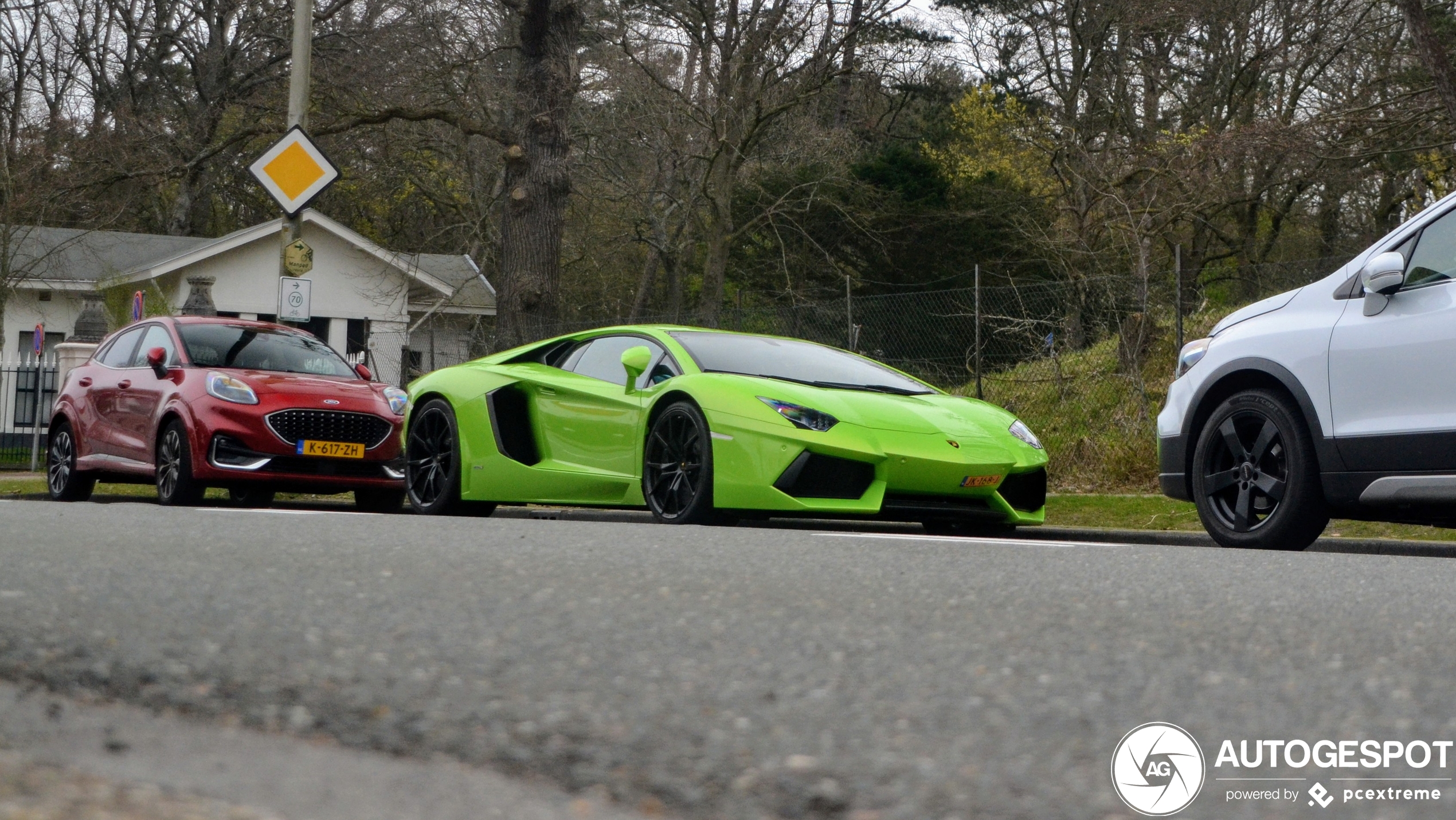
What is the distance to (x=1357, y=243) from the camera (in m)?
30.6

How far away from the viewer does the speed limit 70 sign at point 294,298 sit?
1391 centimetres

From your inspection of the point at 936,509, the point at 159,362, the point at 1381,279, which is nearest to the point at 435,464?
the point at 159,362

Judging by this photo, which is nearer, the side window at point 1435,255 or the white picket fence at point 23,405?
the side window at point 1435,255

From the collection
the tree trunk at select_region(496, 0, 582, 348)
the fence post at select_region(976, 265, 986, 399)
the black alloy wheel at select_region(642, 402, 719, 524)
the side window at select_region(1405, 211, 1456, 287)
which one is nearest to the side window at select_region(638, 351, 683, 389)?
the black alloy wheel at select_region(642, 402, 719, 524)

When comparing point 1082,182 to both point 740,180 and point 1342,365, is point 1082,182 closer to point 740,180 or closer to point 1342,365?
point 740,180

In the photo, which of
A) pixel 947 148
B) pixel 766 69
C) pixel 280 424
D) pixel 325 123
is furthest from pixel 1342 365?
pixel 947 148

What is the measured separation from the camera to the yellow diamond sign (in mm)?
13820

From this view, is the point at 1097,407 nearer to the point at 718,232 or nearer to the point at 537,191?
the point at 537,191

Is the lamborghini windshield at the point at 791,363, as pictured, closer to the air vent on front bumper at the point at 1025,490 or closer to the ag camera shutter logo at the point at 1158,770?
the air vent on front bumper at the point at 1025,490

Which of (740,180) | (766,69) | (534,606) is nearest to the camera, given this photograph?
(534,606)

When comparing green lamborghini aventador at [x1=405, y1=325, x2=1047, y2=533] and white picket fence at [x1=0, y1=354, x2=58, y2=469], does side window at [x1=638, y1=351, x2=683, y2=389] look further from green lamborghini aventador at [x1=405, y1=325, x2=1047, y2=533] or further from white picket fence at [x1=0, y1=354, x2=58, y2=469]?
white picket fence at [x1=0, y1=354, x2=58, y2=469]

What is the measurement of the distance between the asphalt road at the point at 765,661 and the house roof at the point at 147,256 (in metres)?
30.4

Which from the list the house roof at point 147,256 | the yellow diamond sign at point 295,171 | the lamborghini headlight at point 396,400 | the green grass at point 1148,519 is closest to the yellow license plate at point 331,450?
the lamborghini headlight at point 396,400

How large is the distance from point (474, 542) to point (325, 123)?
1698cm
